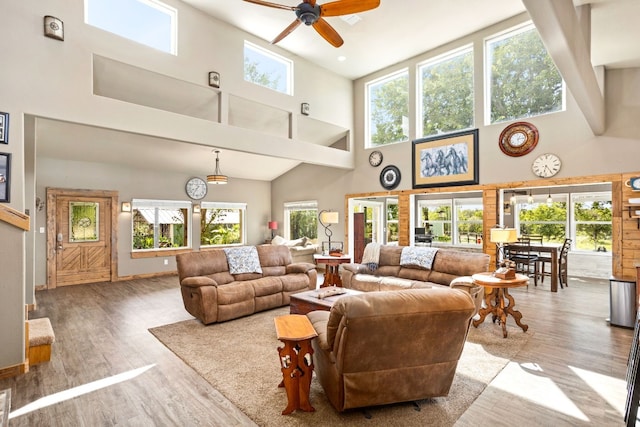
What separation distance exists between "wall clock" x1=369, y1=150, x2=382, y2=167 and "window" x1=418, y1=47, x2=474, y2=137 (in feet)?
3.52

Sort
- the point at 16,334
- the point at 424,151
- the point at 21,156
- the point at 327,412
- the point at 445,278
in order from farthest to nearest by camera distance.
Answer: the point at 424,151 → the point at 445,278 → the point at 21,156 → the point at 16,334 → the point at 327,412

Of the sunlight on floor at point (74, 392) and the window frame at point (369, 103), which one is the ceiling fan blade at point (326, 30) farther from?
the sunlight on floor at point (74, 392)

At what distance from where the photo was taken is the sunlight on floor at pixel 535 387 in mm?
2377

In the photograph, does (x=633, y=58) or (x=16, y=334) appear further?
(x=633, y=58)

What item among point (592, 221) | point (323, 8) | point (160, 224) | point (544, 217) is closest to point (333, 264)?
point (323, 8)

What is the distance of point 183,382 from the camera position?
2758 mm

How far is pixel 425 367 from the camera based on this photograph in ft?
7.34

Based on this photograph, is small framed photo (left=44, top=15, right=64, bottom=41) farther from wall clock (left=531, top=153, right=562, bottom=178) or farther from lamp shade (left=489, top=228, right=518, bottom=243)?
wall clock (left=531, top=153, right=562, bottom=178)

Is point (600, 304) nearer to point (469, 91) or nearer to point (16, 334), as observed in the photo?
point (469, 91)

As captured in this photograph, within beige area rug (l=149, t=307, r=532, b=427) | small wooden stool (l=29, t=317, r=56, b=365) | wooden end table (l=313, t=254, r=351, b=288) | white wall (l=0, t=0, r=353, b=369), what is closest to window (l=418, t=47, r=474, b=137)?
white wall (l=0, t=0, r=353, b=369)

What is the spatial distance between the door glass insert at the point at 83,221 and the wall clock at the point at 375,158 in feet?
20.7

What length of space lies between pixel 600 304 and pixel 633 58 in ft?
11.9

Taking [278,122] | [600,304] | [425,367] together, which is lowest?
[600,304]

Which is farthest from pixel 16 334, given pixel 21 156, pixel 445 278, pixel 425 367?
pixel 445 278
